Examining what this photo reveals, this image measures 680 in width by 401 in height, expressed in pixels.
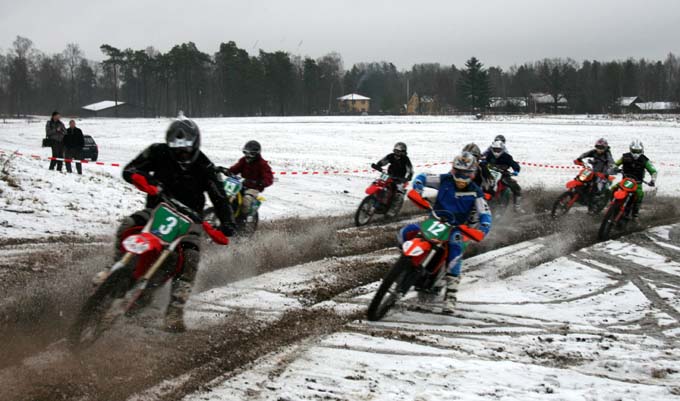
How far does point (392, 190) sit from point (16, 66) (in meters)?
92.1

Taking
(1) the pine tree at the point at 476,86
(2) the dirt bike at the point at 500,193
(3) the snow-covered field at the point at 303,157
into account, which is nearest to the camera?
(3) the snow-covered field at the point at 303,157

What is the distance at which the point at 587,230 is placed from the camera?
13.2 metres

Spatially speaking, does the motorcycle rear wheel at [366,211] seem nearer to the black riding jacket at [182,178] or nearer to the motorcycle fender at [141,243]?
the black riding jacket at [182,178]

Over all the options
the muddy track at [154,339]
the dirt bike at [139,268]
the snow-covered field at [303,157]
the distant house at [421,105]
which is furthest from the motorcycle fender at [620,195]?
the distant house at [421,105]

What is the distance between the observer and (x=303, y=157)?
109 ft

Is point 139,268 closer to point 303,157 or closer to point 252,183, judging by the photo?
point 252,183

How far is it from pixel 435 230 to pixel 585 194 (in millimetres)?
9015

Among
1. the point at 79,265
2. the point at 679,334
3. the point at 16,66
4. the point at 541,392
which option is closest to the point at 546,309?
the point at 679,334

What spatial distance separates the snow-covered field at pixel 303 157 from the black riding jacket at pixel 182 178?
5.58 meters

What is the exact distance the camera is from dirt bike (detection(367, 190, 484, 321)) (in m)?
6.78

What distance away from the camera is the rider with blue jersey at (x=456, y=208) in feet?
24.3

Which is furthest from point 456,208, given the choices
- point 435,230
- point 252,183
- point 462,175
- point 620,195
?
point 620,195

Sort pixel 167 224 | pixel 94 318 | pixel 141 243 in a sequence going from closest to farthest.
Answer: pixel 94 318 < pixel 141 243 < pixel 167 224

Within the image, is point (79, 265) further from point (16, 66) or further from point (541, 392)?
point (16, 66)
